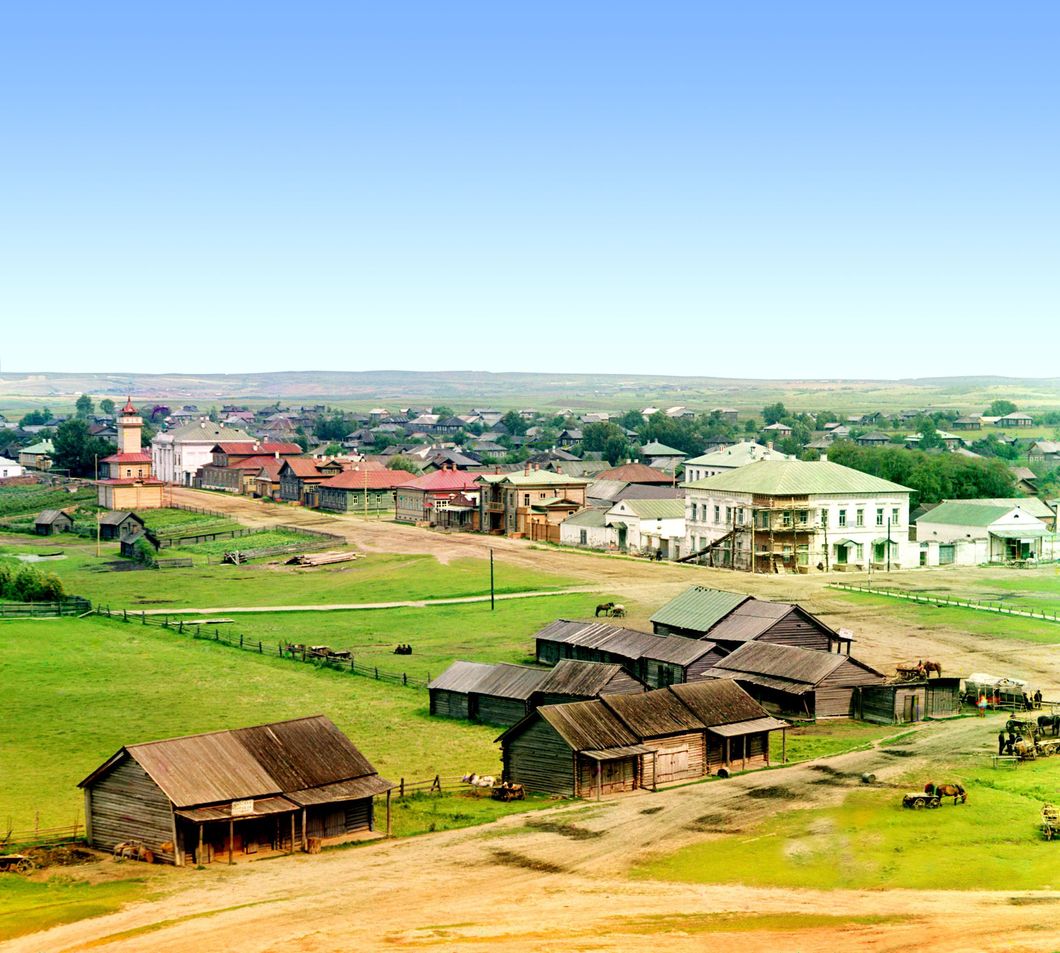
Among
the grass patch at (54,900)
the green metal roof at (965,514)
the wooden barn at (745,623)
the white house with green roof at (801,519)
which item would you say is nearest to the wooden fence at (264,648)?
the wooden barn at (745,623)

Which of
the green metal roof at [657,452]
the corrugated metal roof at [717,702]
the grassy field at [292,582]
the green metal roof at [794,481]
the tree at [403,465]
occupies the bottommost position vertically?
the grassy field at [292,582]

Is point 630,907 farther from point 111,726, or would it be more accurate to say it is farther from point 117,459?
point 117,459

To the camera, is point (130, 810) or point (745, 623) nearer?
point (130, 810)

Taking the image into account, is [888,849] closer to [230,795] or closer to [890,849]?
[890,849]

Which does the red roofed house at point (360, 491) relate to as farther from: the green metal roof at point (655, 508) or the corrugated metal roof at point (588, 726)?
the corrugated metal roof at point (588, 726)

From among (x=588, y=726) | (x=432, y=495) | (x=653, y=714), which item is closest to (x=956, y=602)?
(x=653, y=714)

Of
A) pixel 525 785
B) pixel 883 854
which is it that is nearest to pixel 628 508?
pixel 525 785
